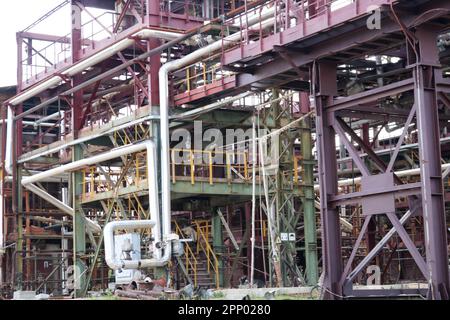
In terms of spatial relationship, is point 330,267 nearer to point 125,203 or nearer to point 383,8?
point 383,8

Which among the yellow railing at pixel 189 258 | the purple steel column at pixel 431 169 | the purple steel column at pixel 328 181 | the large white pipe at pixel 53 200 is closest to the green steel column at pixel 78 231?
the large white pipe at pixel 53 200

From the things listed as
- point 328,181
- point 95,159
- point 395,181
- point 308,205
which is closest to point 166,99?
point 95,159

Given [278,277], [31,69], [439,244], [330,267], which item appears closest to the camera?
[439,244]

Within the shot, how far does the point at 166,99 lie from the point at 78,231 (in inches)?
303

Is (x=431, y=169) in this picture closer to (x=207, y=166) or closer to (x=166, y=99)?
(x=166, y=99)

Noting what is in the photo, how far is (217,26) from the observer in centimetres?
2814

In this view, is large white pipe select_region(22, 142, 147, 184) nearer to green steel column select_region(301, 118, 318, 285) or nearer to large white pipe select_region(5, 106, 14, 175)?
large white pipe select_region(5, 106, 14, 175)

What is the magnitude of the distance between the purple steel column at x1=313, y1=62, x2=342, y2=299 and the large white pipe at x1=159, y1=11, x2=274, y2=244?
6.04 meters

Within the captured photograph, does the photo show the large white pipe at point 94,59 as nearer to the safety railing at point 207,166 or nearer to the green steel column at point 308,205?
the safety railing at point 207,166

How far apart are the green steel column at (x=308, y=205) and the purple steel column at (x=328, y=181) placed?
389 inches

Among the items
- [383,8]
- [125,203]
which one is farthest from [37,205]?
[383,8]

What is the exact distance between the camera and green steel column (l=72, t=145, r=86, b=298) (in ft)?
106

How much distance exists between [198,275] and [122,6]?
11.3m

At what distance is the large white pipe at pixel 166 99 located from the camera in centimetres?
2703
